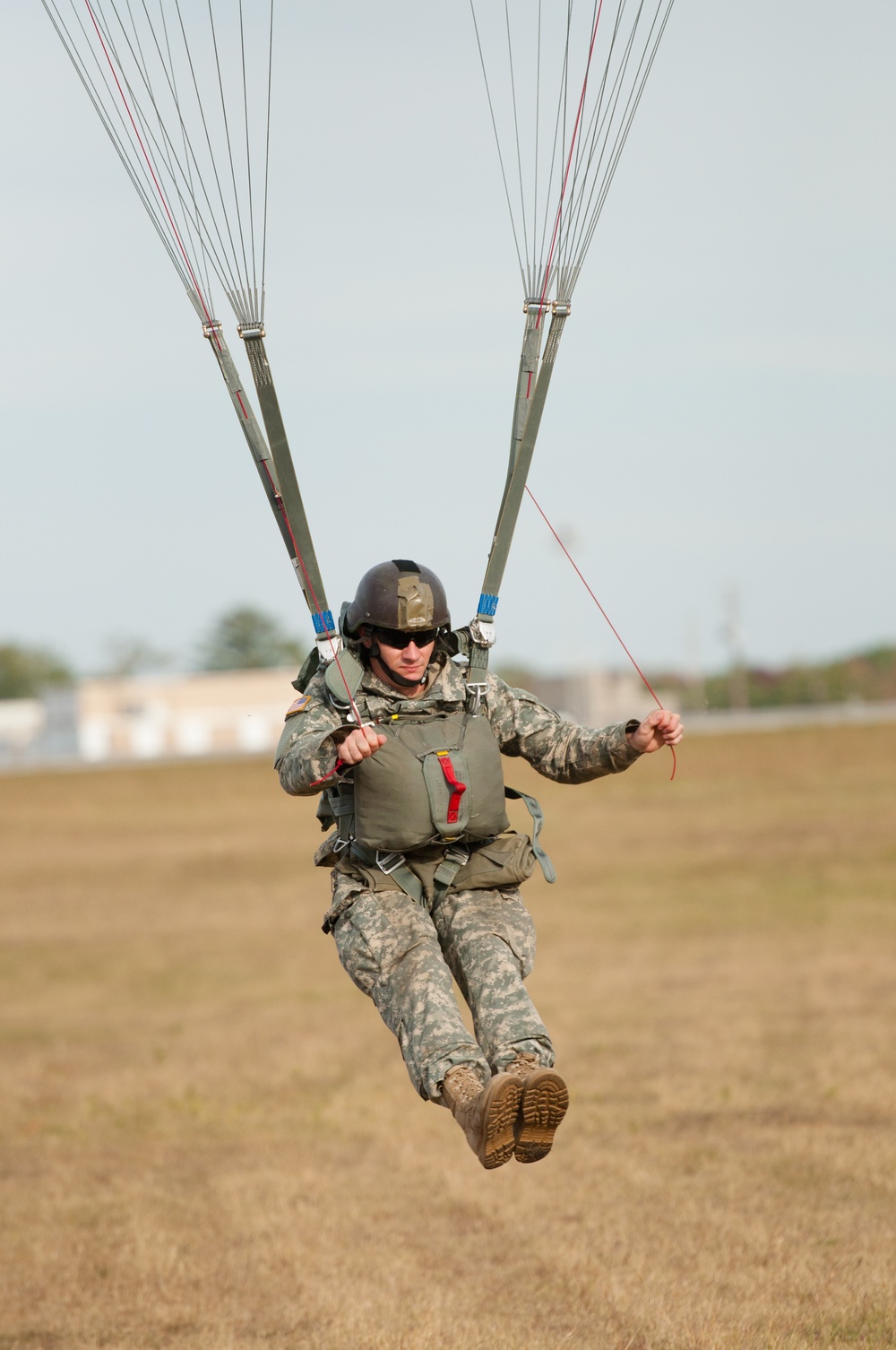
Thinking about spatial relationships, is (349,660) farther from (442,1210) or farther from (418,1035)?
(442,1210)

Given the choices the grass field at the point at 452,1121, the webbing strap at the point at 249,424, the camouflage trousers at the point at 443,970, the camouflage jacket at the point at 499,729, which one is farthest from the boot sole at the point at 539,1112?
the webbing strap at the point at 249,424

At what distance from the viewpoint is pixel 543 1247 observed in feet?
37.6

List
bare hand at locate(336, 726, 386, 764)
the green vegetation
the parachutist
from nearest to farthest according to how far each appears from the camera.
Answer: bare hand at locate(336, 726, 386, 764) → the parachutist → the green vegetation

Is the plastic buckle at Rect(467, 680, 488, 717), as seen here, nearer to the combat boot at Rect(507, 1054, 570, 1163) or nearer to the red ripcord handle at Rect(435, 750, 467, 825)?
the red ripcord handle at Rect(435, 750, 467, 825)

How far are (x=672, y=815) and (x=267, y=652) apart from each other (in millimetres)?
98105

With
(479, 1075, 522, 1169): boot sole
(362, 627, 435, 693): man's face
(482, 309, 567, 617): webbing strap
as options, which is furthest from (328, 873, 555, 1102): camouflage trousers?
(482, 309, 567, 617): webbing strap

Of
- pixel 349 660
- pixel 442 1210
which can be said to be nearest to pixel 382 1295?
pixel 442 1210

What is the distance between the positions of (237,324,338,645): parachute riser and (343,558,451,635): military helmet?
20cm


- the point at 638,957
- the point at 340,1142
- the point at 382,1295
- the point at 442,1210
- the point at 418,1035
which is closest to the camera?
the point at 418,1035

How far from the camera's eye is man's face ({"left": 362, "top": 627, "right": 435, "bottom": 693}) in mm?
7699

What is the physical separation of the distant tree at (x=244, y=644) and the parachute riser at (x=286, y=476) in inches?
5028

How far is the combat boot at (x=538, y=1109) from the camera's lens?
22.7 feet

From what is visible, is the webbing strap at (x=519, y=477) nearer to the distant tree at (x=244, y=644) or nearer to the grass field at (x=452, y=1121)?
the grass field at (x=452, y=1121)

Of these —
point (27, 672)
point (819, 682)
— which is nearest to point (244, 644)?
point (27, 672)
